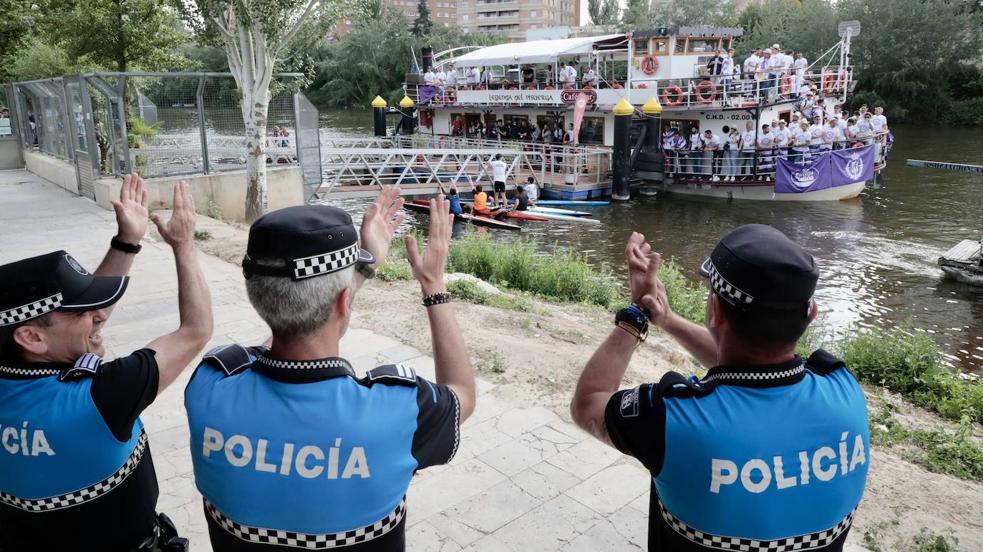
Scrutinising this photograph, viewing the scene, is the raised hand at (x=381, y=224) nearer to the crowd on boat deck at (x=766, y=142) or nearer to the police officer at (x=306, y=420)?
the police officer at (x=306, y=420)

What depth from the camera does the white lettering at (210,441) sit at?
5.66 ft

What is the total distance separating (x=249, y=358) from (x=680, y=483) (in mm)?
1155

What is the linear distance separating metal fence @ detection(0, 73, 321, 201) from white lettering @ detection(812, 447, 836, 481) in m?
11.9

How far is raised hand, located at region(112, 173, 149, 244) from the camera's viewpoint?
264cm

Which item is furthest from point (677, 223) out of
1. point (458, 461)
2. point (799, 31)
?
point (799, 31)

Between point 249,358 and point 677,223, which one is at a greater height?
point 249,358

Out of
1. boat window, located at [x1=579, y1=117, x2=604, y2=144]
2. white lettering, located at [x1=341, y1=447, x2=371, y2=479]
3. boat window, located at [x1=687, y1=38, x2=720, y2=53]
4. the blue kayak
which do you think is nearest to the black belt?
white lettering, located at [x1=341, y1=447, x2=371, y2=479]

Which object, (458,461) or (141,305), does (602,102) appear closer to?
(141,305)

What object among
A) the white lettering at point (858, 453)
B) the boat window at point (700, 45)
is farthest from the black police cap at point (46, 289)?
the boat window at point (700, 45)

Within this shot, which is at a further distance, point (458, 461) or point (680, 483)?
point (458, 461)

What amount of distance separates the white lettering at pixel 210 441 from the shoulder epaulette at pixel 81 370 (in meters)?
0.50

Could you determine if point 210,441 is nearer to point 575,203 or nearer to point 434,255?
point 434,255

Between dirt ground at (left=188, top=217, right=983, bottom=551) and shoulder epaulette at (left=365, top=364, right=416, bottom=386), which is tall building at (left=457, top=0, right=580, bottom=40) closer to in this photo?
dirt ground at (left=188, top=217, right=983, bottom=551)

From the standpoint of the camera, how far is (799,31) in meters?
41.9
